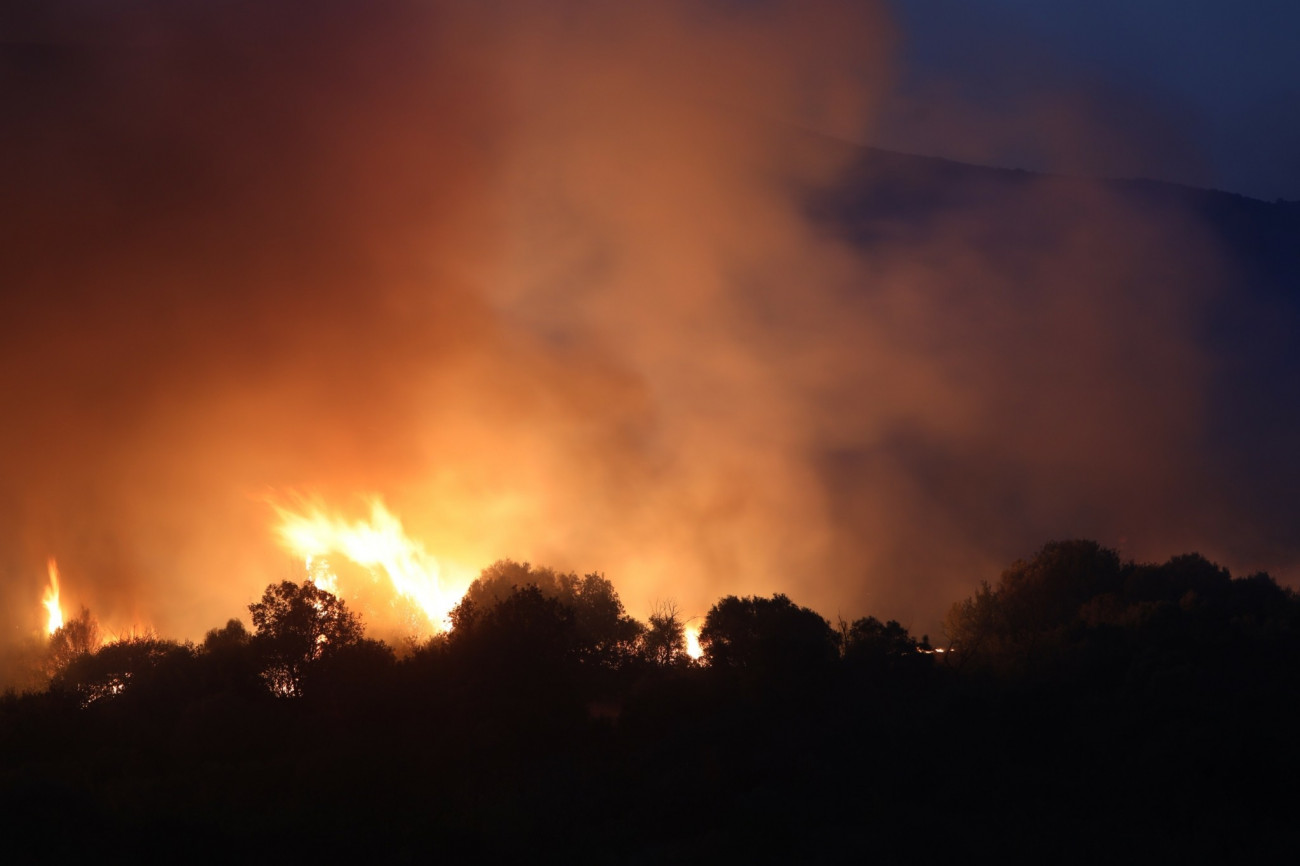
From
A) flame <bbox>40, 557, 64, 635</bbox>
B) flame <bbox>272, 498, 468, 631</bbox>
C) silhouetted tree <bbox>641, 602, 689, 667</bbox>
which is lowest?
silhouetted tree <bbox>641, 602, 689, 667</bbox>

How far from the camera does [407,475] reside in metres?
97.4

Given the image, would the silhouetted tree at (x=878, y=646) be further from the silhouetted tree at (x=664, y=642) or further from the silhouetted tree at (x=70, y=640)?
the silhouetted tree at (x=70, y=640)

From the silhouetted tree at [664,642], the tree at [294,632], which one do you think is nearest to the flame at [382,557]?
the silhouetted tree at [664,642]

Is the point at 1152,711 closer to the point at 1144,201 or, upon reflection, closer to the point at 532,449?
the point at 532,449

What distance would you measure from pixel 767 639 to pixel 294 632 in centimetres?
1328

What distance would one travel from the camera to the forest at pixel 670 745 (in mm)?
20484

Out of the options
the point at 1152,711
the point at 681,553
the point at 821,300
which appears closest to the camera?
the point at 1152,711

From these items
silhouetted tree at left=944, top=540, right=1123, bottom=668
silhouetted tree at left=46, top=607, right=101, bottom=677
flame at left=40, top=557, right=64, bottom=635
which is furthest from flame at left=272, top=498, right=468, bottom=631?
silhouetted tree at left=944, top=540, right=1123, bottom=668

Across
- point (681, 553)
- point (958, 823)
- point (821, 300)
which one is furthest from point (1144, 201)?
point (958, 823)

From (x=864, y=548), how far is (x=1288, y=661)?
262 ft

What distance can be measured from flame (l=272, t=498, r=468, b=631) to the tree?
64.7 ft

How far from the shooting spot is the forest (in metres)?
20.5

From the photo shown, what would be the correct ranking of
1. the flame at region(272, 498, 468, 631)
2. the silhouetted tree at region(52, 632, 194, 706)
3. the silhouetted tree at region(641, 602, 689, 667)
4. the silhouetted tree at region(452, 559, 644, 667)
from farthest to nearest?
the flame at region(272, 498, 468, 631)
the silhouetted tree at region(641, 602, 689, 667)
the silhouetted tree at region(452, 559, 644, 667)
the silhouetted tree at region(52, 632, 194, 706)

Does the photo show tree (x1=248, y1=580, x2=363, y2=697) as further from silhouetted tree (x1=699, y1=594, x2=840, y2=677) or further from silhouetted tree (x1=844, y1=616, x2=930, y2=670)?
silhouetted tree (x1=844, y1=616, x2=930, y2=670)
